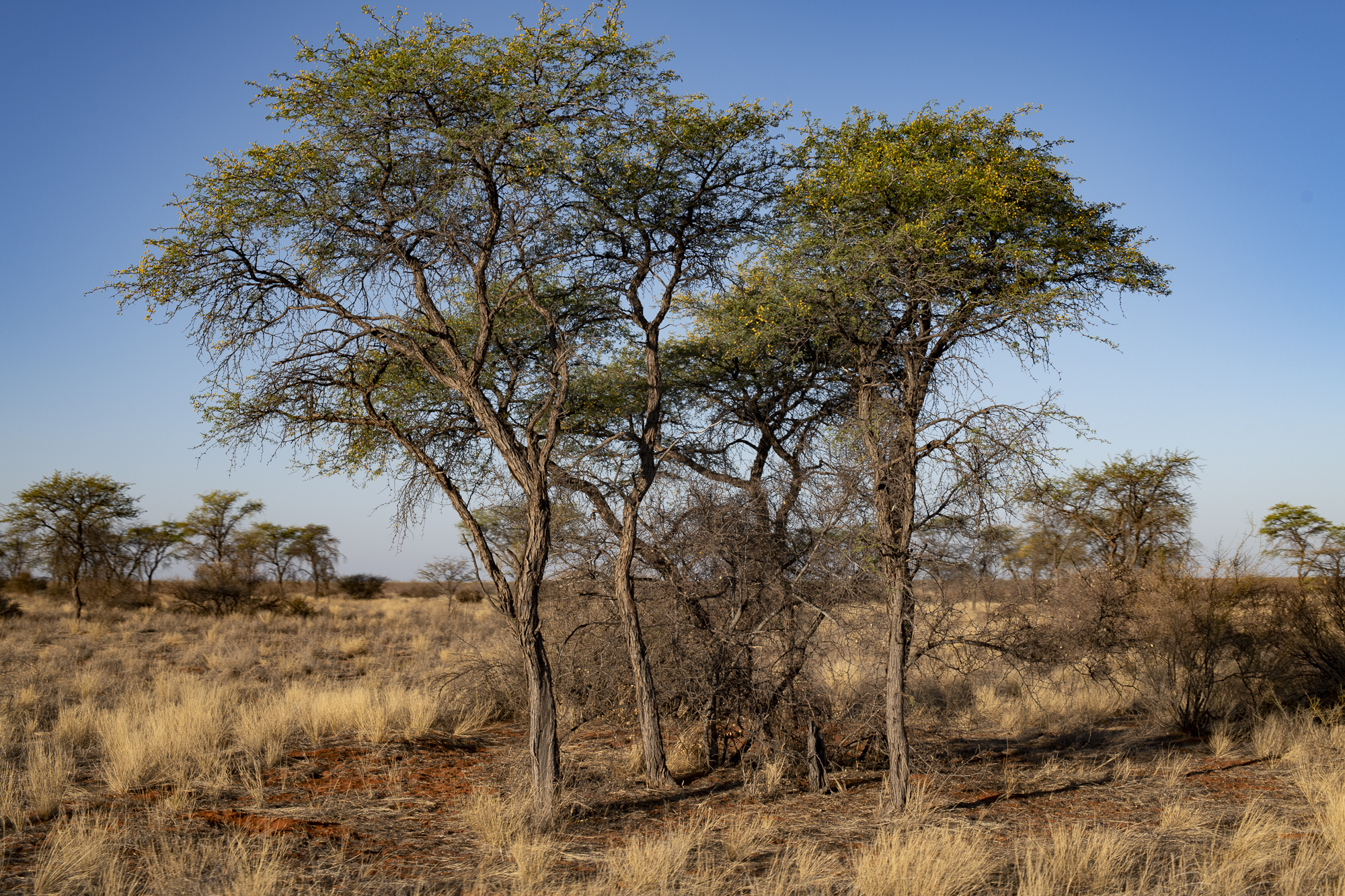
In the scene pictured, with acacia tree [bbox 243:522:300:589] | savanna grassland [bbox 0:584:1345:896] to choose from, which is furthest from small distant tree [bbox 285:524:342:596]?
savanna grassland [bbox 0:584:1345:896]

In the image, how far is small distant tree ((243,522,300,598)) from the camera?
141ft

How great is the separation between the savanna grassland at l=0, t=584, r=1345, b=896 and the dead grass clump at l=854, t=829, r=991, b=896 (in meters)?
0.03

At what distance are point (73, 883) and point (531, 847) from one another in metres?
3.15

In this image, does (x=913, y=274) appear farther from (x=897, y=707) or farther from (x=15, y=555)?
(x=15, y=555)

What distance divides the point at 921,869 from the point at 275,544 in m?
45.1

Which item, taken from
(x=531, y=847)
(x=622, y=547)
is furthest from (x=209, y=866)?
(x=622, y=547)

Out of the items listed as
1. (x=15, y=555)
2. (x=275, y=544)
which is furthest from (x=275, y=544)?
(x=15, y=555)

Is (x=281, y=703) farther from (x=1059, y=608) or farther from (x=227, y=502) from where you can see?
(x=227, y=502)

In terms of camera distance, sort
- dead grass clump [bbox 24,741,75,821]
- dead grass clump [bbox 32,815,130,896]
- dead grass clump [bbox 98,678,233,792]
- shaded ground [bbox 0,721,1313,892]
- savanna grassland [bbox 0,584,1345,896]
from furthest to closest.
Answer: dead grass clump [bbox 98,678,233,792]
dead grass clump [bbox 24,741,75,821]
shaded ground [bbox 0,721,1313,892]
savanna grassland [bbox 0,584,1345,896]
dead grass clump [bbox 32,815,130,896]

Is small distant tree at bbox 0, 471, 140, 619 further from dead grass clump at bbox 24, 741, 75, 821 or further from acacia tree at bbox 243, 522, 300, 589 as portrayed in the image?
dead grass clump at bbox 24, 741, 75, 821

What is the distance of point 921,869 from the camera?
5910mm

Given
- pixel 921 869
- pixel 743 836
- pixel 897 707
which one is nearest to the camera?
pixel 921 869

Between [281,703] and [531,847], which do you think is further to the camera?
[281,703]

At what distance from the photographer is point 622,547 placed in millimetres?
8891
